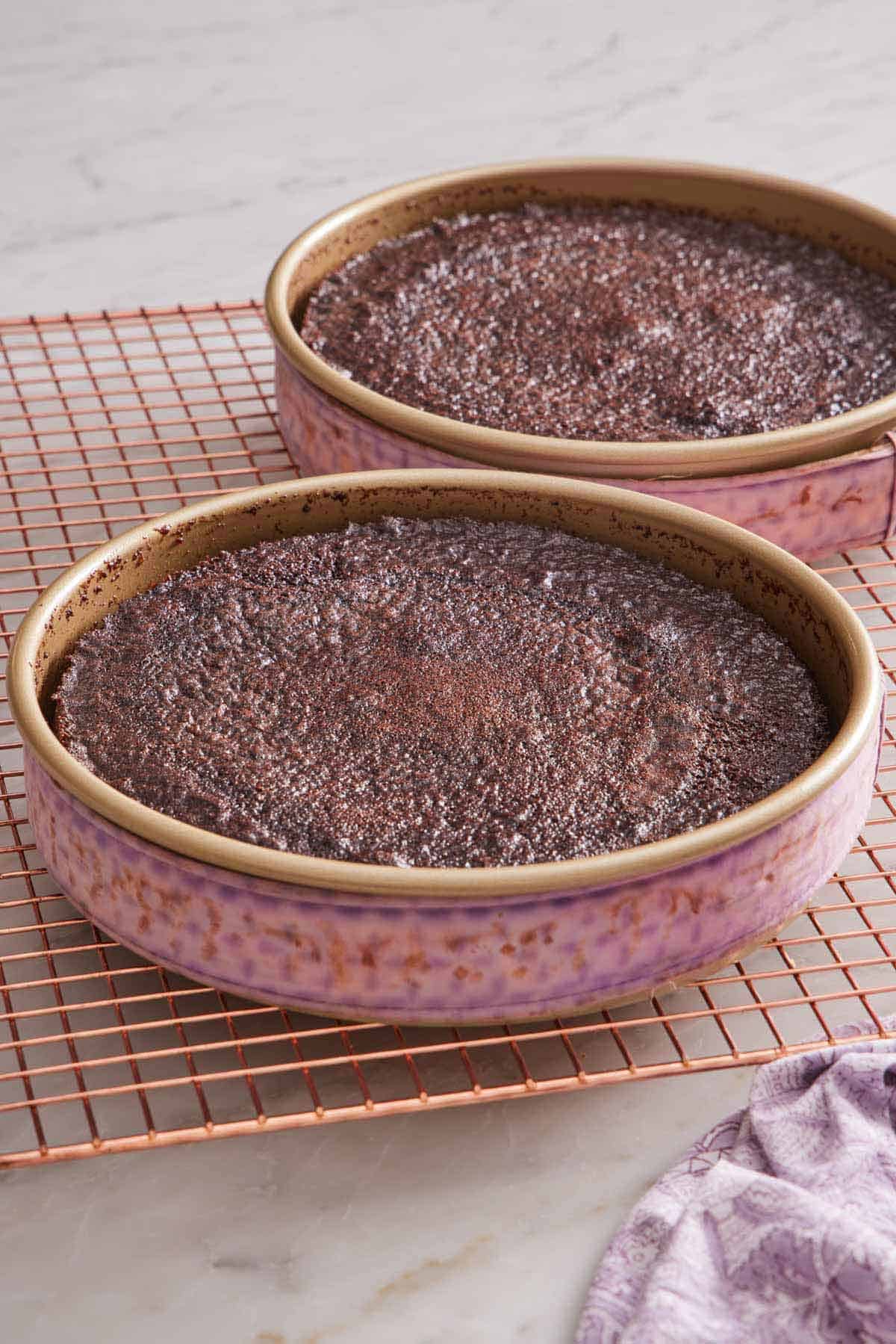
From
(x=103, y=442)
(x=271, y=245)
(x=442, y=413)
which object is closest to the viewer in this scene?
(x=442, y=413)

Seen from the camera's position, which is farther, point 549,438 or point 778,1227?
point 549,438

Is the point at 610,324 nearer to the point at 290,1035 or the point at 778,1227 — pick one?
the point at 290,1035

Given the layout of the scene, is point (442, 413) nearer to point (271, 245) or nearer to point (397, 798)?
point (397, 798)

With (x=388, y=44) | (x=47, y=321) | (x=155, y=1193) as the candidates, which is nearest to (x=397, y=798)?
(x=155, y=1193)

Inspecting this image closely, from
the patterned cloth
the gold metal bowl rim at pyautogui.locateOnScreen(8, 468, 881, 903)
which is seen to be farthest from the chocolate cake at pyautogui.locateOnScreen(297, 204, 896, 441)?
the patterned cloth

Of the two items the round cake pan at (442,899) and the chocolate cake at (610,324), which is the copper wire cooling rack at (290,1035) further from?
the chocolate cake at (610,324)

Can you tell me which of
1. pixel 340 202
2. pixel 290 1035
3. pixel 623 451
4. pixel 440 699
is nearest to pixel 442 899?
pixel 290 1035
